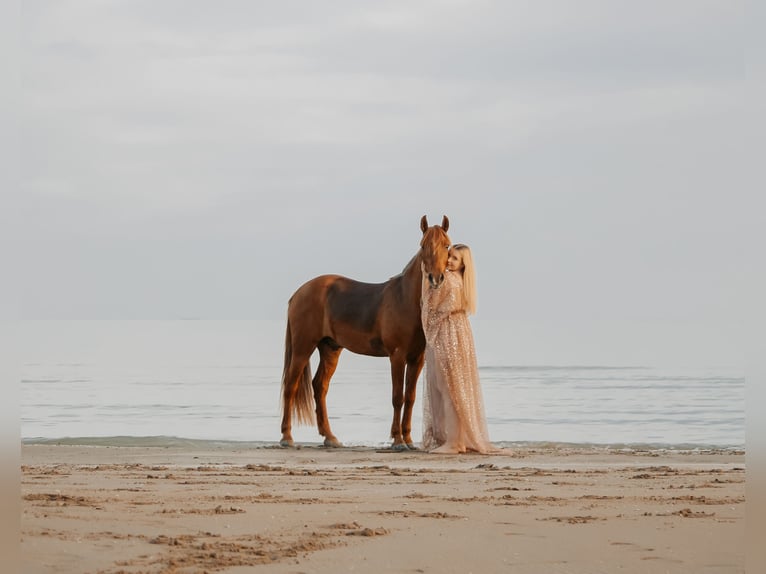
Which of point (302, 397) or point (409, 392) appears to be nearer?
point (409, 392)

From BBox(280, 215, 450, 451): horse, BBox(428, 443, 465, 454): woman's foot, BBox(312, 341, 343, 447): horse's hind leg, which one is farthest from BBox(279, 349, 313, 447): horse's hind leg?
BBox(428, 443, 465, 454): woman's foot

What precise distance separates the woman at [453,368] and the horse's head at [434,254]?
0.15 m

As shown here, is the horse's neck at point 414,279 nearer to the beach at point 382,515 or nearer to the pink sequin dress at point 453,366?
the pink sequin dress at point 453,366

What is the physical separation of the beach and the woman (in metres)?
0.52

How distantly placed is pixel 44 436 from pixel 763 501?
36.8ft

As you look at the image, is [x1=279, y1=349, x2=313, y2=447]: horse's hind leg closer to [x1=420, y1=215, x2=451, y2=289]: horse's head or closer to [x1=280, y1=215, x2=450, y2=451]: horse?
[x1=280, y1=215, x2=450, y2=451]: horse

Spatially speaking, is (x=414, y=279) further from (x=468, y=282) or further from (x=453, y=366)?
(x=453, y=366)

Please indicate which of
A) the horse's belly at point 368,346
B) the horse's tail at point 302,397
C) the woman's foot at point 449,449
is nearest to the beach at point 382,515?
the woman's foot at point 449,449

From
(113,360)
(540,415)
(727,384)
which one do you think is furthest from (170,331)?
(540,415)

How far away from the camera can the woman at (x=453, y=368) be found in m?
11.6

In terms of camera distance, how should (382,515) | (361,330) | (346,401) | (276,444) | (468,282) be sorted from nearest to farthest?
1. (382,515)
2. (468,282)
3. (361,330)
4. (276,444)
5. (346,401)

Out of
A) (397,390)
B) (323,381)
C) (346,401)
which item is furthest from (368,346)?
(346,401)

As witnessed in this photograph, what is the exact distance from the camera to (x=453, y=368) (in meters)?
11.6

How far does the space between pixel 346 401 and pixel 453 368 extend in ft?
28.1
